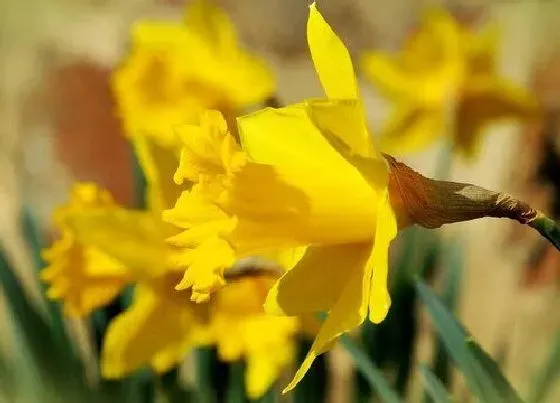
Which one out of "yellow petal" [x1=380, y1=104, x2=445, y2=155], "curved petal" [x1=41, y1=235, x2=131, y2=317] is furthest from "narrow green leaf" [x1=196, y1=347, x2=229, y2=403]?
"yellow petal" [x1=380, y1=104, x2=445, y2=155]

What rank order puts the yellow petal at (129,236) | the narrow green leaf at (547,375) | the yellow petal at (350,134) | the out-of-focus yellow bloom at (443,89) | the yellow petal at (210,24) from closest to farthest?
the yellow petal at (350,134) → the yellow petal at (129,236) → the narrow green leaf at (547,375) → the yellow petal at (210,24) → the out-of-focus yellow bloom at (443,89)

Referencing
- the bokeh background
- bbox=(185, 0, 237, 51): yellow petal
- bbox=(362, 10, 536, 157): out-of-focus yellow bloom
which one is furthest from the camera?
the bokeh background

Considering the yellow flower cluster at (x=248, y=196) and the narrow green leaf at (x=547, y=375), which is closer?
the yellow flower cluster at (x=248, y=196)

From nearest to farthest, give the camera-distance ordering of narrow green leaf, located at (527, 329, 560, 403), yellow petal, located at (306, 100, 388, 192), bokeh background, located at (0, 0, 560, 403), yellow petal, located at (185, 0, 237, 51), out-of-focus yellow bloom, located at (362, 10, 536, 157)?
yellow petal, located at (306, 100, 388, 192) < narrow green leaf, located at (527, 329, 560, 403) < yellow petal, located at (185, 0, 237, 51) < out-of-focus yellow bloom, located at (362, 10, 536, 157) < bokeh background, located at (0, 0, 560, 403)

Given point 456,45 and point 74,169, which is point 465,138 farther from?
point 74,169

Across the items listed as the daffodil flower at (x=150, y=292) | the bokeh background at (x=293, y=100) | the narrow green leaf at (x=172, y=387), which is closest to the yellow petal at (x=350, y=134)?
the daffodil flower at (x=150, y=292)

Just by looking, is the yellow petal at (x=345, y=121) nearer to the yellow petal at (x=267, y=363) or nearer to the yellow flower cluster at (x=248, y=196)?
the yellow flower cluster at (x=248, y=196)

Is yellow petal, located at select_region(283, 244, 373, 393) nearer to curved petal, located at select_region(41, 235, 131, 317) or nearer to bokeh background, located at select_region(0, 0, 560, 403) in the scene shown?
curved petal, located at select_region(41, 235, 131, 317)

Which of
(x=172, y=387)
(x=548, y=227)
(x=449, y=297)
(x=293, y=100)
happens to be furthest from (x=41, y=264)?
(x=548, y=227)
